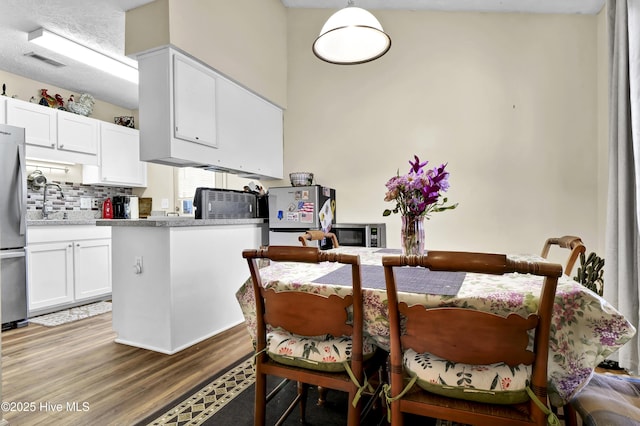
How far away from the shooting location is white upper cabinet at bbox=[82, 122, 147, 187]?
168 inches

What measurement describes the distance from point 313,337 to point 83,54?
384cm

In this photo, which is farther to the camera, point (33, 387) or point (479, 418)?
point (33, 387)

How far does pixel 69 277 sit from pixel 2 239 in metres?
0.79

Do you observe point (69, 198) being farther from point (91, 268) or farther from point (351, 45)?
point (351, 45)

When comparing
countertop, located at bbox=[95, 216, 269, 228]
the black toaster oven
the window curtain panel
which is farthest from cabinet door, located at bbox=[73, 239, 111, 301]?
the window curtain panel

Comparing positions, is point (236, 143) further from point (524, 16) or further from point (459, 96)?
point (524, 16)

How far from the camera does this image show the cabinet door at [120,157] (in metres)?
4.29

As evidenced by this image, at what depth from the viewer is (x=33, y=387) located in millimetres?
1906

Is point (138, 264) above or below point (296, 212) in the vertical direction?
below

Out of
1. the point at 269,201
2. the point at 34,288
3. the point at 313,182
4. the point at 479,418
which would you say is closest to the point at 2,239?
the point at 34,288

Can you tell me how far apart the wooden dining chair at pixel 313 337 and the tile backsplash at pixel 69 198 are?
12.9 ft

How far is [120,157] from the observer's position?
14.8ft

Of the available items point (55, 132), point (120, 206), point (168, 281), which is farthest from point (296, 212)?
point (55, 132)

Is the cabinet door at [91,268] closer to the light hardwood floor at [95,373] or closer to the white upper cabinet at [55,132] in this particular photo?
the light hardwood floor at [95,373]
